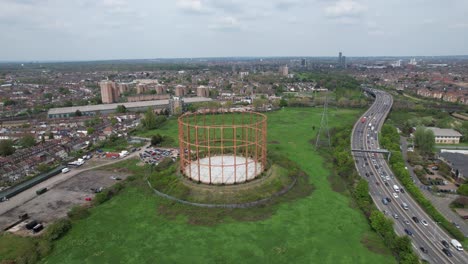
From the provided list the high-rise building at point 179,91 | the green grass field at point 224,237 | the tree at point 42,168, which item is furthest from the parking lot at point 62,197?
the high-rise building at point 179,91

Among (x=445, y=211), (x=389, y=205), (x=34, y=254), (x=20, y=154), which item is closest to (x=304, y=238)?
(x=389, y=205)

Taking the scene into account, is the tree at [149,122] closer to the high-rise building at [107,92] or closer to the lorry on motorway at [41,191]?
the lorry on motorway at [41,191]

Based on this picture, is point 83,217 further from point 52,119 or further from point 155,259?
point 52,119

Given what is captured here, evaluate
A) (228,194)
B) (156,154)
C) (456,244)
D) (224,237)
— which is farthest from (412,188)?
(156,154)

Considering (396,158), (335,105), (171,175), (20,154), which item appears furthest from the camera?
(335,105)

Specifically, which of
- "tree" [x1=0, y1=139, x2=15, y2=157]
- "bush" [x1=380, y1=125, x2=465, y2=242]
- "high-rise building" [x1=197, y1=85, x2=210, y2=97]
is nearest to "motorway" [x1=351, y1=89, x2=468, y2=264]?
"bush" [x1=380, y1=125, x2=465, y2=242]
